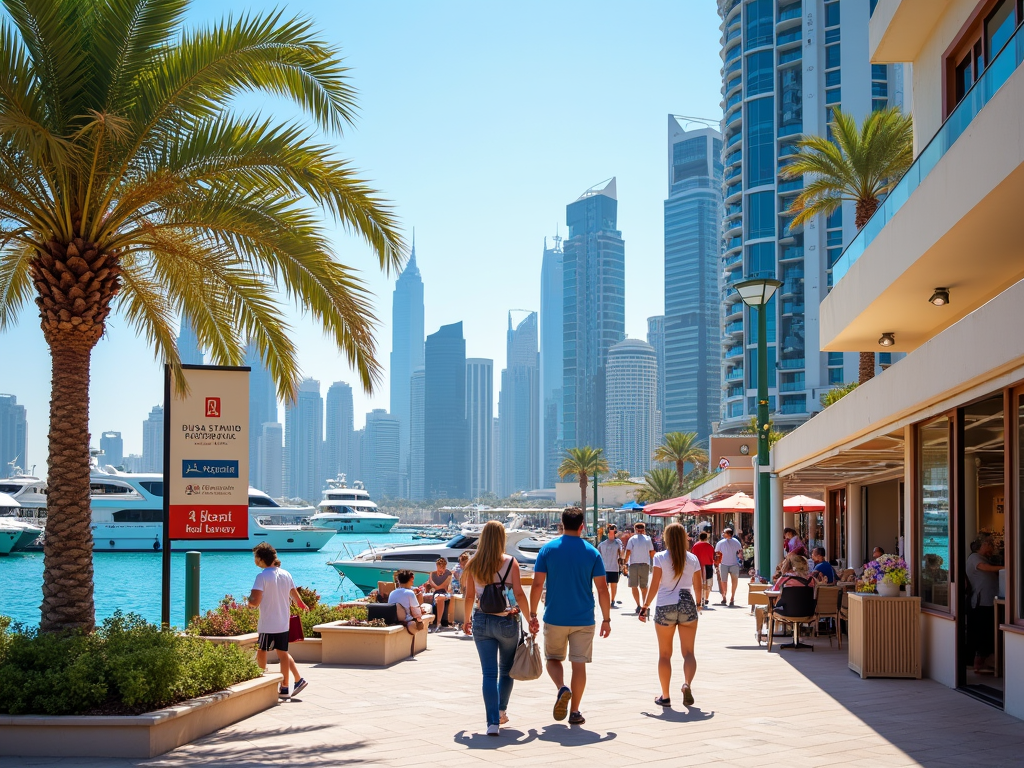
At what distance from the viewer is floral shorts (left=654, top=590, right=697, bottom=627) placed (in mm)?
9055

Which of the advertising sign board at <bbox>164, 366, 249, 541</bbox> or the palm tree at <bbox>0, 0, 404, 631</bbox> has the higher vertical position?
the palm tree at <bbox>0, 0, 404, 631</bbox>

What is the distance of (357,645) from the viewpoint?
39.9 feet

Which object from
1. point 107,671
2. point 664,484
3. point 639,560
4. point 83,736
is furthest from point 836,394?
point 664,484

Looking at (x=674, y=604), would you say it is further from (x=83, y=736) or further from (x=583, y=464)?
(x=583, y=464)

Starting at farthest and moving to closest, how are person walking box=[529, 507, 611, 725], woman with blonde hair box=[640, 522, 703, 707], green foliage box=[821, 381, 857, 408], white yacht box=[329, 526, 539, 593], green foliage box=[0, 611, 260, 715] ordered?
1. green foliage box=[821, 381, 857, 408]
2. white yacht box=[329, 526, 539, 593]
3. woman with blonde hair box=[640, 522, 703, 707]
4. person walking box=[529, 507, 611, 725]
5. green foliage box=[0, 611, 260, 715]

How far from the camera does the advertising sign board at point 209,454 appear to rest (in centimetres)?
1154

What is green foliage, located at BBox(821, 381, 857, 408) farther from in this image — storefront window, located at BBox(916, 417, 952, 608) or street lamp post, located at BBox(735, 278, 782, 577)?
storefront window, located at BBox(916, 417, 952, 608)

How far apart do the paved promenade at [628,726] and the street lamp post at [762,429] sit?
8.80 meters

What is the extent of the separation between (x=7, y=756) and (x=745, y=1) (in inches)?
3931

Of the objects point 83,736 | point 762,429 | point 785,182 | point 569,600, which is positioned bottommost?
point 83,736

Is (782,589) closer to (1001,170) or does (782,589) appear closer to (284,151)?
(1001,170)

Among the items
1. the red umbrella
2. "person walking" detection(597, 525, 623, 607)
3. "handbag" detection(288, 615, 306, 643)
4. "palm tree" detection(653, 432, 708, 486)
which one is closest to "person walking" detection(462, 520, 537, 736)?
"handbag" detection(288, 615, 306, 643)

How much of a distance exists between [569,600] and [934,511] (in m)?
5.25

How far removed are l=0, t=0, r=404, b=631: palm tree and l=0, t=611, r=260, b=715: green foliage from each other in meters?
0.97
